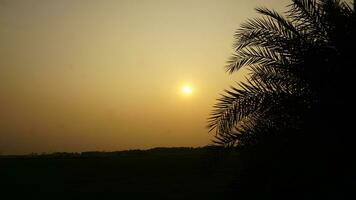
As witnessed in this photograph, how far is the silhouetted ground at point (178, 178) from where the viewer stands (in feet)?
29.2

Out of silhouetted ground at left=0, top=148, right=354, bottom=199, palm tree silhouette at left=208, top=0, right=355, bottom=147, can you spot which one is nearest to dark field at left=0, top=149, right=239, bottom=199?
silhouetted ground at left=0, top=148, right=354, bottom=199

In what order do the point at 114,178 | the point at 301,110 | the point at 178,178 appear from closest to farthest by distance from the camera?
the point at 301,110, the point at 178,178, the point at 114,178

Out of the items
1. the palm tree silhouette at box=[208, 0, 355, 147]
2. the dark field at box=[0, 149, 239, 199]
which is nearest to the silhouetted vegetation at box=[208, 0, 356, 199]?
the palm tree silhouette at box=[208, 0, 355, 147]

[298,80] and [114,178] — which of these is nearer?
[298,80]

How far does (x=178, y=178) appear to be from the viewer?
2234cm

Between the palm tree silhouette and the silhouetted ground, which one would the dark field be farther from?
the palm tree silhouette

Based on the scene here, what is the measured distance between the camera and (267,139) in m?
9.27

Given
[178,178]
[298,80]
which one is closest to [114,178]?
[178,178]

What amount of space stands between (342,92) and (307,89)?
641mm

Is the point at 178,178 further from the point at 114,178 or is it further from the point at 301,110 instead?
the point at 301,110

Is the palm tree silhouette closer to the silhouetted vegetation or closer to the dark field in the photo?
the silhouetted vegetation

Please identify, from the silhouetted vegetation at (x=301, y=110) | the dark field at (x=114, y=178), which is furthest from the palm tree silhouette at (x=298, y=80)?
the dark field at (x=114, y=178)

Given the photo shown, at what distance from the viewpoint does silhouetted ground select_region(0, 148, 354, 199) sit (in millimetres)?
8891

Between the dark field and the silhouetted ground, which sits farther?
the dark field
